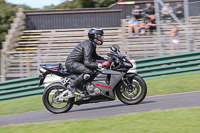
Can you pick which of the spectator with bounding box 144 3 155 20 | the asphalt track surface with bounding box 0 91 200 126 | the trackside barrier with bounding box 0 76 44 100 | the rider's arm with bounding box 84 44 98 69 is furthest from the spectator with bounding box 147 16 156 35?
the rider's arm with bounding box 84 44 98 69

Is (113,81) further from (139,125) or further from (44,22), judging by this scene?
(44,22)

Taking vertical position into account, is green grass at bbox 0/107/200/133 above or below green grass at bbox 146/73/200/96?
below

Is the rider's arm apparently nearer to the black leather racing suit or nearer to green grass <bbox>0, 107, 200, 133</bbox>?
the black leather racing suit

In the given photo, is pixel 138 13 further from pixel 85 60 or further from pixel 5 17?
pixel 5 17

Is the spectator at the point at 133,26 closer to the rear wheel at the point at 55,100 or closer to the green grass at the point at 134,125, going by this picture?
the rear wheel at the point at 55,100

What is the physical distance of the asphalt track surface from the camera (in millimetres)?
7340

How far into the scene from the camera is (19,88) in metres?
12.3

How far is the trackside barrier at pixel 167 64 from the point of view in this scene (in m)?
12.4

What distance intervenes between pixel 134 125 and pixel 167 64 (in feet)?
23.8

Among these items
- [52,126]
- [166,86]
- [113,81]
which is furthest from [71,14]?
[52,126]

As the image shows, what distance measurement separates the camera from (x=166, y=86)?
10445mm

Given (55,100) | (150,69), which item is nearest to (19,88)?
(150,69)

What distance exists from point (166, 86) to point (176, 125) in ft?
16.6

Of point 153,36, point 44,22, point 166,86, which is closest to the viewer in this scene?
point 166,86
